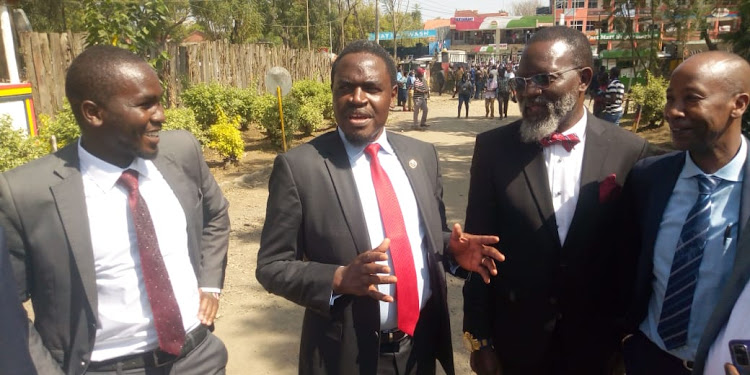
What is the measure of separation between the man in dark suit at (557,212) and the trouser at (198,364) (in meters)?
1.32

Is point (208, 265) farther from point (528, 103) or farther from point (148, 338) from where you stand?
point (528, 103)

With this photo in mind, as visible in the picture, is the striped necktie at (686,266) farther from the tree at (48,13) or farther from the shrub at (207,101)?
the tree at (48,13)

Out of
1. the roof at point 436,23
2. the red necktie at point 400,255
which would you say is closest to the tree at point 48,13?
the red necktie at point 400,255

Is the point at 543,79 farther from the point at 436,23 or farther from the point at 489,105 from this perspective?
the point at 436,23

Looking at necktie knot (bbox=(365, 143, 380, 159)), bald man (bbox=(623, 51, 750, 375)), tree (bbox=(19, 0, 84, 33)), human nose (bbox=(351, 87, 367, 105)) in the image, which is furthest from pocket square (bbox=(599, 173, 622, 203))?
tree (bbox=(19, 0, 84, 33))

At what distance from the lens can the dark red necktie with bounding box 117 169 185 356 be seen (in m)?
1.99

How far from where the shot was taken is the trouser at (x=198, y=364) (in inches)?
79.5

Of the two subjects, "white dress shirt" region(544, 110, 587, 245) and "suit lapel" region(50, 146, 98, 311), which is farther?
"white dress shirt" region(544, 110, 587, 245)

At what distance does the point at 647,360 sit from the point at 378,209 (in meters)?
1.26

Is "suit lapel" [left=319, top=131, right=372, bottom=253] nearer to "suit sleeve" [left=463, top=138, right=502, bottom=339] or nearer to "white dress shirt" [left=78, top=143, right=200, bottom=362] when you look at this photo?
"suit sleeve" [left=463, top=138, right=502, bottom=339]

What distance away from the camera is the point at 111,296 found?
1970mm

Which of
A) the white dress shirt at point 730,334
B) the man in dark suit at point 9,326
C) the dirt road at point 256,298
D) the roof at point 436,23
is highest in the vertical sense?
the roof at point 436,23

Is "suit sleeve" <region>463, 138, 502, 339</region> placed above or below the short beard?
below

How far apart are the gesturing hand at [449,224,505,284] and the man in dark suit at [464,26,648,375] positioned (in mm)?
267
